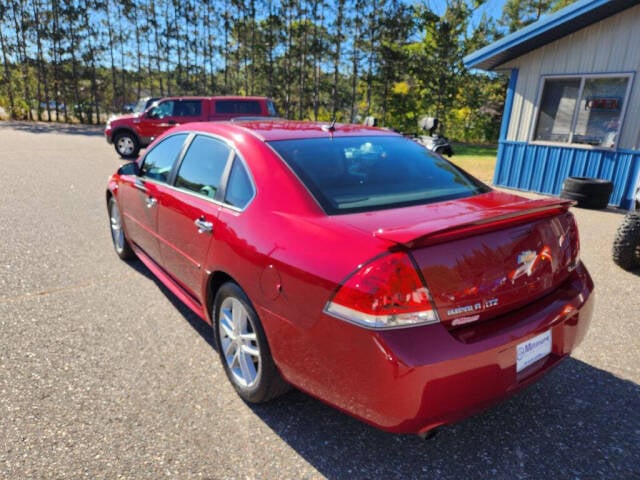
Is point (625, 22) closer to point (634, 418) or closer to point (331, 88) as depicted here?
point (634, 418)

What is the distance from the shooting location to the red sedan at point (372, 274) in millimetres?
1773

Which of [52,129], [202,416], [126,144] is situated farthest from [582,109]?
[52,129]

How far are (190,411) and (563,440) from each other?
2.02 metres

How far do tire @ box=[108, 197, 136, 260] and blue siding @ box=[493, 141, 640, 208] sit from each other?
8.49m

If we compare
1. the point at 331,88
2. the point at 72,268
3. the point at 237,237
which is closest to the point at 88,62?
the point at 331,88

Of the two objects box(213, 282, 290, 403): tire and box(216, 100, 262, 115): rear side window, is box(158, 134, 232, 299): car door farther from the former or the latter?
box(216, 100, 262, 115): rear side window

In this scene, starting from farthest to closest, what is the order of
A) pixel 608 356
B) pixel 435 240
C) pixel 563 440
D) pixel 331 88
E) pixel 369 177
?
pixel 331 88
pixel 608 356
pixel 369 177
pixel 563 440
pixel 435 240

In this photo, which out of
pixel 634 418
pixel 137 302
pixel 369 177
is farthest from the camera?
pixel 137 302

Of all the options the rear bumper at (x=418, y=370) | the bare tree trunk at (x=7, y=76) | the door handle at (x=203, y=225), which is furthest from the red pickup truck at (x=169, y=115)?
the bare tree trunk at (x=7, y=76)

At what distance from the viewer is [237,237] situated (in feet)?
7.98

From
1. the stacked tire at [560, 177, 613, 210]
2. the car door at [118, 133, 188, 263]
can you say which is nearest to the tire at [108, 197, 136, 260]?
the car door at [118, 133, 188, 263]

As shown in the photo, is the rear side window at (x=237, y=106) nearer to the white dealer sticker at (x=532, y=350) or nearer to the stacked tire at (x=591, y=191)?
the stacked tire at (x=591, y=191)

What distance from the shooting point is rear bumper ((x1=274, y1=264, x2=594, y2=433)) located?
1733 mm

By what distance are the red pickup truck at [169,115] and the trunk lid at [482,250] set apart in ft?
42.0
